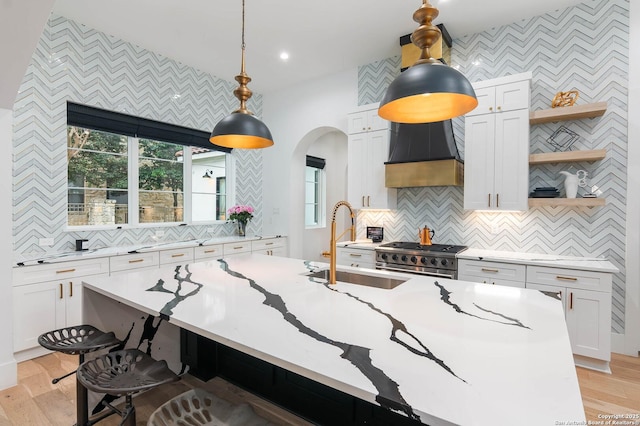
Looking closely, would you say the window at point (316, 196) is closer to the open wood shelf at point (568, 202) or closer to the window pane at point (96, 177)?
the window pane at point (96, 177)

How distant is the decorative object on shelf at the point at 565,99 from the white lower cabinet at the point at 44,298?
15.5 ft

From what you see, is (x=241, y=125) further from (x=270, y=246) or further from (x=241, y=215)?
(x=270, y=246)

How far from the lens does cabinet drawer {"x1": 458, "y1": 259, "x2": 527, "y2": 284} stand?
9.86ft

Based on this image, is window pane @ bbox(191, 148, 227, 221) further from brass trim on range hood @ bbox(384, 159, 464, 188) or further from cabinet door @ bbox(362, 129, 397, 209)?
brass trim on range hood @ bbox(384, 159, 464, 188)

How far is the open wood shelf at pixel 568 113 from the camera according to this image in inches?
118

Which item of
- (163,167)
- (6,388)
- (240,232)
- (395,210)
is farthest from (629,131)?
(6,388)

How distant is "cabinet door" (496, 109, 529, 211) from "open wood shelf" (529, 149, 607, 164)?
0.12m

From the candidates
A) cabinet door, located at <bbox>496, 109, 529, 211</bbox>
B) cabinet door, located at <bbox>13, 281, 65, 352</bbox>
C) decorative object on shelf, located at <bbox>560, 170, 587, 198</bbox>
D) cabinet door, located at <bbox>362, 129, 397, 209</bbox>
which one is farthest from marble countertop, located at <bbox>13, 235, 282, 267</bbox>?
decorative object on shelf, located at <bbox>560, 170, 587, 198</bbox>

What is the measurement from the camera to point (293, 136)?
17.4 ft

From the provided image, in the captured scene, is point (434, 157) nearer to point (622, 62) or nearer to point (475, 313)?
point (622, 62)

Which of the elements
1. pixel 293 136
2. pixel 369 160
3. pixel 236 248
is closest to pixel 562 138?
pixel 369 160

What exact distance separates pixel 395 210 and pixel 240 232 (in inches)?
94.0

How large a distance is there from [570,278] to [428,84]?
8.06 feet

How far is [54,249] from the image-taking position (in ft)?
11.1
